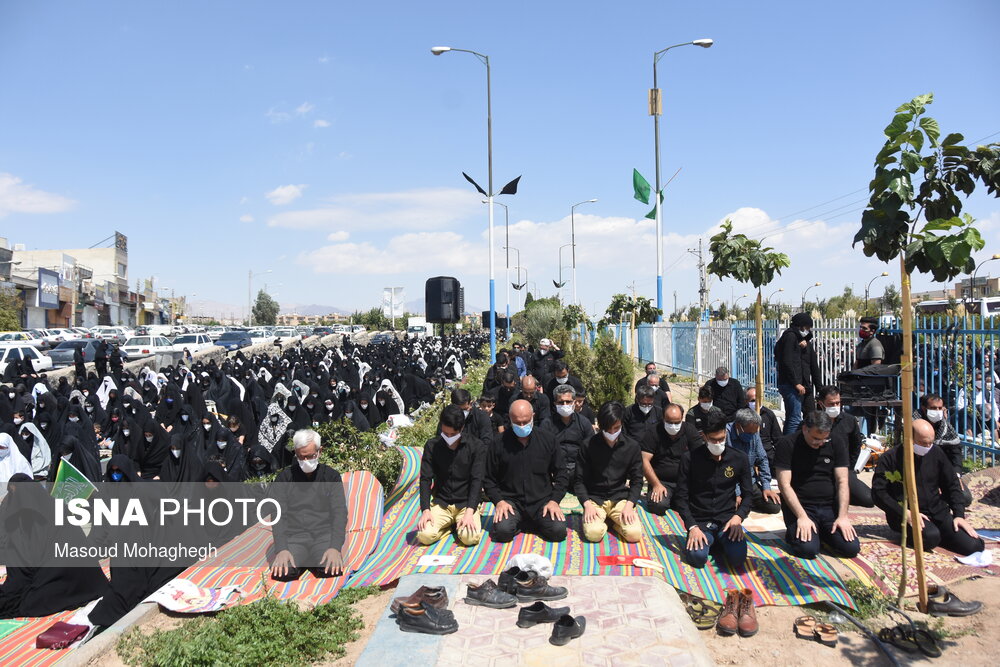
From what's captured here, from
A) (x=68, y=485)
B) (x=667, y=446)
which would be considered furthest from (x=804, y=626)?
(x=68, y=485)

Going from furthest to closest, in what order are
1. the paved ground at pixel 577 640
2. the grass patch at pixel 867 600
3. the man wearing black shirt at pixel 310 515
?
the man wearing black shirt at pixel 310 515, the grass patch at pixel 867 600, the paved ground at pixel 577 640

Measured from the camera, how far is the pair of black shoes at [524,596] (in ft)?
13.5

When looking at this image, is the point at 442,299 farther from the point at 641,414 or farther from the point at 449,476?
the point at 449,476

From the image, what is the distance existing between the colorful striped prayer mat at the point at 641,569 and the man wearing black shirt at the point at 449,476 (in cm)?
16

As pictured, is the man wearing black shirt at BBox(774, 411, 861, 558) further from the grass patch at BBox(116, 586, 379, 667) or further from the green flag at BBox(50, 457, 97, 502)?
the green flag at BBox(50, 457, 97, 502)

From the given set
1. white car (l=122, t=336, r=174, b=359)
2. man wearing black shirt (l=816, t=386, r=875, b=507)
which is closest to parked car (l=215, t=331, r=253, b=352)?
white car (l=122, t=336, r=174, b=359)

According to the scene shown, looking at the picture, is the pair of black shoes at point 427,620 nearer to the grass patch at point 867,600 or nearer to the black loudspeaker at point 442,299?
the grass patch at point 867,600

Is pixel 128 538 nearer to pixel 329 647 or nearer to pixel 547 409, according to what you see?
pixel 329 647

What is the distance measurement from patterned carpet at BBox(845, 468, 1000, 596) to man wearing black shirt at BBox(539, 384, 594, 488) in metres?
2.35

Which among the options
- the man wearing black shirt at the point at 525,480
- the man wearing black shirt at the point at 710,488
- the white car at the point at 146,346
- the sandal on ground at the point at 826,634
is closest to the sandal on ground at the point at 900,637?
the sandal on ground at the point at 826,634

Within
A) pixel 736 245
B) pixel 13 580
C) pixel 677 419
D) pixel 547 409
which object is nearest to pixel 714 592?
pixel 677 419

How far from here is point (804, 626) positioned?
4.16m

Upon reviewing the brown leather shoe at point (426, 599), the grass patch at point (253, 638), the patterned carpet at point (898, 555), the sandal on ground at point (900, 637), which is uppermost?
the brown leather shoe at point (426, 599)

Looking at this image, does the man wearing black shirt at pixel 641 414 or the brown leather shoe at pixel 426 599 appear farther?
the man wearing black shirt at pixel 641 414
